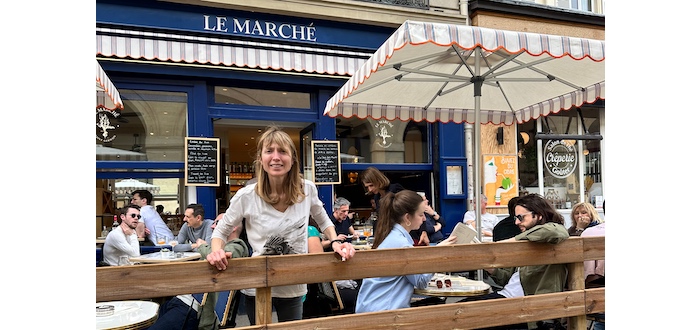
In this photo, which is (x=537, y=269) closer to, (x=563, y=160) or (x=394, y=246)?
(x=394, y=246)

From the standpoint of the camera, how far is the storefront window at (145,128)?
260 inches

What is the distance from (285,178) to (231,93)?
16.8 ft

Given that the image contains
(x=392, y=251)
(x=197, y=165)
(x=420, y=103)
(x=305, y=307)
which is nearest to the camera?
(x=392, y=251)

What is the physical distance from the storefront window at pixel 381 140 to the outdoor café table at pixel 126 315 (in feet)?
16.5

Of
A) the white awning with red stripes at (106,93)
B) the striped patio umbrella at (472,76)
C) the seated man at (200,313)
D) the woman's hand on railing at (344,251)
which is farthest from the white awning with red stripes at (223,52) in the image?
the woman's hand on railing at (344,251)

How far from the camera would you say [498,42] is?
3389 millimetres

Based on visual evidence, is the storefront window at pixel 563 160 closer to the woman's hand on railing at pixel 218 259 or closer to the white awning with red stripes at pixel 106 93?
the white awning with red stripes at pixel 106 93

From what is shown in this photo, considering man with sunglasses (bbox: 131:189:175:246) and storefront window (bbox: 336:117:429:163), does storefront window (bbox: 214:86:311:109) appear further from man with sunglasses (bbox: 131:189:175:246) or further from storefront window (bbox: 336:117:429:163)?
man with sunglasses (bbox: 131:189:175:246)

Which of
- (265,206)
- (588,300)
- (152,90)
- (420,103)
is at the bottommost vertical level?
(588,300)

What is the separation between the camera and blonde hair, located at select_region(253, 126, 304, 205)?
2541 millimetres

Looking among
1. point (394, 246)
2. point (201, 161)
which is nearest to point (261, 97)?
point (201, 161)
